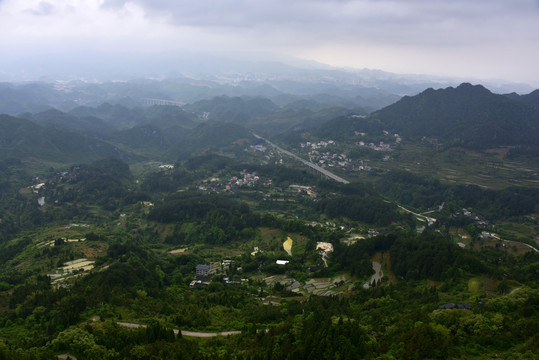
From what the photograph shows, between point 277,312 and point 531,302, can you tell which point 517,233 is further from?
point 277,312

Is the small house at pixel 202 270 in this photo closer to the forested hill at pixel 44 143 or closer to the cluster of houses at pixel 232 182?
the cluster of houses at pixel 232 182

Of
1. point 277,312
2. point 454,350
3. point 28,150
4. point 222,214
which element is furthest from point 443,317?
point 28,150

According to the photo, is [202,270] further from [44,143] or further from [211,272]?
[44,143]

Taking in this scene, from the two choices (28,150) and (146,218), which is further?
(28,150)

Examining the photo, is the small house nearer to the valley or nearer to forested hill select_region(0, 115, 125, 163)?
the valley

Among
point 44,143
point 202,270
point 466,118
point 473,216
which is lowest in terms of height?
point 202,270

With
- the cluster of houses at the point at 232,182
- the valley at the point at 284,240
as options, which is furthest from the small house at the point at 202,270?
the cluster of houses at the point at 232,182

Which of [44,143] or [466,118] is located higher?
[466,118]

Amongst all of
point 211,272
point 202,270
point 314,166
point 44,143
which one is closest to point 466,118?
point 314,166

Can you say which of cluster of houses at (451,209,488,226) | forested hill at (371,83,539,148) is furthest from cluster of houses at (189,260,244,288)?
forested hill at (371,83,539,148)
